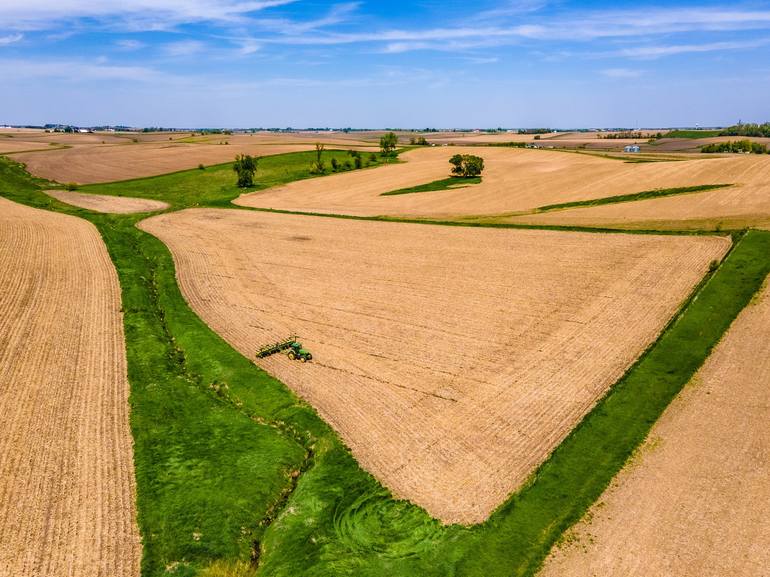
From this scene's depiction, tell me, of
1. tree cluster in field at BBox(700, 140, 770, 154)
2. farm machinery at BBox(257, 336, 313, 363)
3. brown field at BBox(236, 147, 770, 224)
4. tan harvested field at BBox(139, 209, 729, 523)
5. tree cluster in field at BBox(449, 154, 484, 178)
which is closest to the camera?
tan harvested field at BBox(139, 209, 729, 523)

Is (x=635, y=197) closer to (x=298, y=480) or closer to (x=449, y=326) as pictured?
(x=449, y=326)

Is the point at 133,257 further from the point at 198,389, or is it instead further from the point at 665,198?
the point at 665,198

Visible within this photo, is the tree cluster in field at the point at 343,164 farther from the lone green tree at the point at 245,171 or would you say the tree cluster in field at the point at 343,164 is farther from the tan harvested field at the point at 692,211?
the tan harvested field at the point at 692,211

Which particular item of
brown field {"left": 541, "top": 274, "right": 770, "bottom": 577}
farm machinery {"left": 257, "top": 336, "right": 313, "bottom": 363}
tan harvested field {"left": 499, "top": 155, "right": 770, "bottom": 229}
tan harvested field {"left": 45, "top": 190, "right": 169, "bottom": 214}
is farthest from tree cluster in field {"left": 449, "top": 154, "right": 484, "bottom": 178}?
brown field {"left": 541, "top": 274, "right": 770, "bottom": 577}

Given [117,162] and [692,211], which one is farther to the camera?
[117,162]

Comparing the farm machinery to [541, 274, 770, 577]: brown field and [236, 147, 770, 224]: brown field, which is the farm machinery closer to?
[541, 274, 770, 577]: brown field

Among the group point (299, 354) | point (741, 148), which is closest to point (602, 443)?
point (299, 354)
